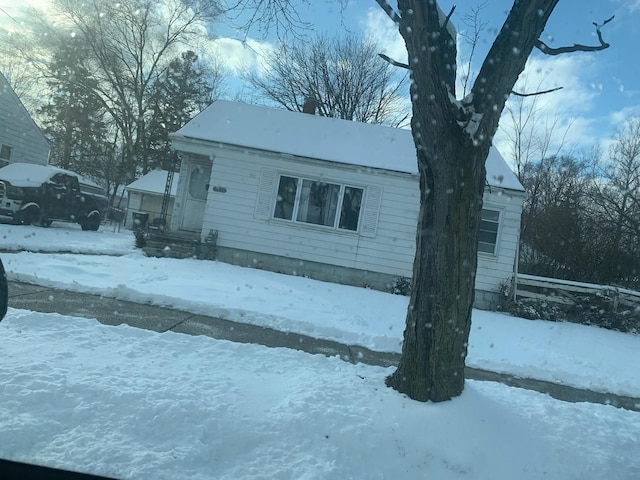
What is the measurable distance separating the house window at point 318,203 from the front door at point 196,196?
2476 mm

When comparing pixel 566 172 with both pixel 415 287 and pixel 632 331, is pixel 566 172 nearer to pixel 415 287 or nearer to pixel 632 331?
pixel 632 331

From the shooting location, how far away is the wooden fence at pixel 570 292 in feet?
42.0

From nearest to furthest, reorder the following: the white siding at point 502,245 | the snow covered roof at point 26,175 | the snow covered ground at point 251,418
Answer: the snow covered ground at point 251,418, the white siding at point 502,245, the snow covered roof at point 26,175

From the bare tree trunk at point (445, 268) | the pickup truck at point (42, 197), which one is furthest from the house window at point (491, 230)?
the pickup truck at point (42, 197)

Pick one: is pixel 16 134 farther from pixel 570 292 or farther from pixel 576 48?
pixel 576 48

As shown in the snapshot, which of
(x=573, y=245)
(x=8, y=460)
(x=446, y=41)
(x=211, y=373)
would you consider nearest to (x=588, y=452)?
(x=211, y=373)

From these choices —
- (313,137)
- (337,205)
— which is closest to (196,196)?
(313,137)

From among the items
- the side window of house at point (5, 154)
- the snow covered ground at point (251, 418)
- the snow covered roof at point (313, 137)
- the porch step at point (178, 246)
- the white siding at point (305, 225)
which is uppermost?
the snow covered roof at point (313, 137)

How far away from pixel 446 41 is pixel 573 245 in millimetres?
13676

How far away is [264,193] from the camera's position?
13406mm

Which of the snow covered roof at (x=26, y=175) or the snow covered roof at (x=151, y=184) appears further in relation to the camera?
the snow covered roof at (x=151, y=184)

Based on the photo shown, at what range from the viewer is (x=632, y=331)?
1240cm

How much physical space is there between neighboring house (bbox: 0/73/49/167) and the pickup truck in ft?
18.6

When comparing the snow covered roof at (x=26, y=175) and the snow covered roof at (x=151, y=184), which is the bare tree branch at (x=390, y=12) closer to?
the snow covered roof at (x=26, y=175)
